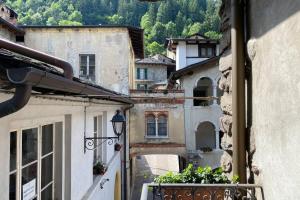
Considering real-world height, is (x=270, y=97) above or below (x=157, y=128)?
above

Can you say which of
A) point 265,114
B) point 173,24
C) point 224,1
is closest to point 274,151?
point 265,114

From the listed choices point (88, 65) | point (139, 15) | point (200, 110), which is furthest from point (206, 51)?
point (139, 15)

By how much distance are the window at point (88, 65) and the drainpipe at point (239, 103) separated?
16089mm

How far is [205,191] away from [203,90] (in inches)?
907

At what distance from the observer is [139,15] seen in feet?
289

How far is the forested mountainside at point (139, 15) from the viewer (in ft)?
220

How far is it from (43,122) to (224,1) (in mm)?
2976

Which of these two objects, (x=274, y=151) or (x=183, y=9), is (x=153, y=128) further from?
(x=183, y=9)

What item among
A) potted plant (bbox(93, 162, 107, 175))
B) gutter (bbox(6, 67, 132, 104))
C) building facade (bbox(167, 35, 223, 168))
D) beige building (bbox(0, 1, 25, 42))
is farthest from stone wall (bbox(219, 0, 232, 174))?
building facade (bbox(167, 35, 223, 168))

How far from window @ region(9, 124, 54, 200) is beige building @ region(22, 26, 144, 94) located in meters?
14.3

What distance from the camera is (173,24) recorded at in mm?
75938

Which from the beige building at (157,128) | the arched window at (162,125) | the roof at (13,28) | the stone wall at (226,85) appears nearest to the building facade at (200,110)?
the beige building at (157,128)

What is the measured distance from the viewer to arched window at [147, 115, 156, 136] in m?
22.2

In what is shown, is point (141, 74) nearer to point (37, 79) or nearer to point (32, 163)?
point (32, 163)
